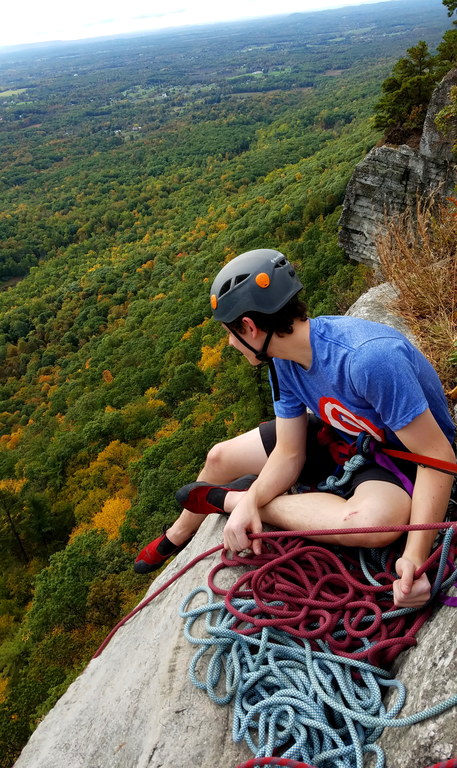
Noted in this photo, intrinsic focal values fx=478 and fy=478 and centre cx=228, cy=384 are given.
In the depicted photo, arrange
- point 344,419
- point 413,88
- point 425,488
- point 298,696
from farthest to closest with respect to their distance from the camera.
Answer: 1. point 413,88
2. point 344,419
3. point 425,488
4. point 298,696

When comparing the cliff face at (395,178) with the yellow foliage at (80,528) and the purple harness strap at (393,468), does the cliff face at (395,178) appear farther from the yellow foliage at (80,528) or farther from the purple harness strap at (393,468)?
the yellow foliage at (80,528)

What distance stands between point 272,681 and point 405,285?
335cm

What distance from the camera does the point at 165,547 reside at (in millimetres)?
3436

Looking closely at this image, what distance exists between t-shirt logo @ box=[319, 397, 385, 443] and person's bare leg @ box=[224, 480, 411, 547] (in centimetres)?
25

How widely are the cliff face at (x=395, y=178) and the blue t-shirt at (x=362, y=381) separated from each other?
1145 centimetres

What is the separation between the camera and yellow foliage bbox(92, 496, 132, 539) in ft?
73.8

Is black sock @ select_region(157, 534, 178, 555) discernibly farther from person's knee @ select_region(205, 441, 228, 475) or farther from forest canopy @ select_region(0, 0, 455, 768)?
forest canopy @ select_region(0, 0, 455, 768)

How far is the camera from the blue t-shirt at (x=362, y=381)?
1937 millimetres

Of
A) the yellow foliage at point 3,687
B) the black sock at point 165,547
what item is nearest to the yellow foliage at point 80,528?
the yellow foliage at point 3,687

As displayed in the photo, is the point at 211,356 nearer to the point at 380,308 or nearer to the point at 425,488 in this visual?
the point at 380,308

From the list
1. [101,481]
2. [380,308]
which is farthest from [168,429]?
[380,308]

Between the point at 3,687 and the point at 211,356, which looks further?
the point at 211,356

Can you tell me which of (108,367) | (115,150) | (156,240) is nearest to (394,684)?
(108,367)

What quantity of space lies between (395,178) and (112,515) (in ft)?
62.6
